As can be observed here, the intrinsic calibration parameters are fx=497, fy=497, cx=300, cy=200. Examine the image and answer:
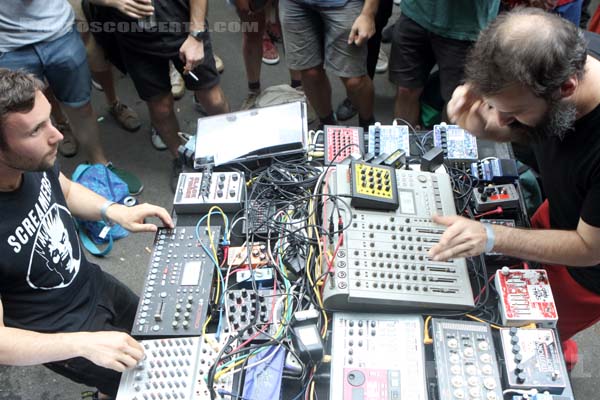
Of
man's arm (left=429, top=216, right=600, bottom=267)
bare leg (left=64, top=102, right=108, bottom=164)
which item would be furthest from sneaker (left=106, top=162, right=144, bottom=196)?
man's arm (left=429, top=216, right=600, bottom=267)

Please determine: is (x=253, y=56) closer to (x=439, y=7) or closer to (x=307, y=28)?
(x=307, y=28)

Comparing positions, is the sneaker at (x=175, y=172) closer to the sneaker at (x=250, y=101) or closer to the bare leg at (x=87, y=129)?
the bare leg at (x=87, y=129)

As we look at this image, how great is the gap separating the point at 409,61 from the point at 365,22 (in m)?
0.32

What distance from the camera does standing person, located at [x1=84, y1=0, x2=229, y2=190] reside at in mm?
2504

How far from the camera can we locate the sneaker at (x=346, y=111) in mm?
3480

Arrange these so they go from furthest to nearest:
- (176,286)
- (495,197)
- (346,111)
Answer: (346,111) < (495,197) < (176,286)

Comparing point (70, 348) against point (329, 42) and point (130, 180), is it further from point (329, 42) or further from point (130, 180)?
point (329, 42)

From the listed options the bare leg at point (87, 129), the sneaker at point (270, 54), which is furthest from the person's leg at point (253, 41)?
the bare leg at point (87, 129)

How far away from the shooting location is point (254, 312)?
4.78ft

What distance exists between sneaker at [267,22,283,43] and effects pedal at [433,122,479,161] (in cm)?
254

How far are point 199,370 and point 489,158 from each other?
1232 millimetres

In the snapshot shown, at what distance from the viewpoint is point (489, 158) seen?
1.81 metres

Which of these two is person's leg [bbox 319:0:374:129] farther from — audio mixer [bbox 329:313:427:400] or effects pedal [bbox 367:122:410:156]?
audio mixer [bbox 329:313:427:400]

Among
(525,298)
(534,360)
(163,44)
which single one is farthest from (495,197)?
(163,44)
